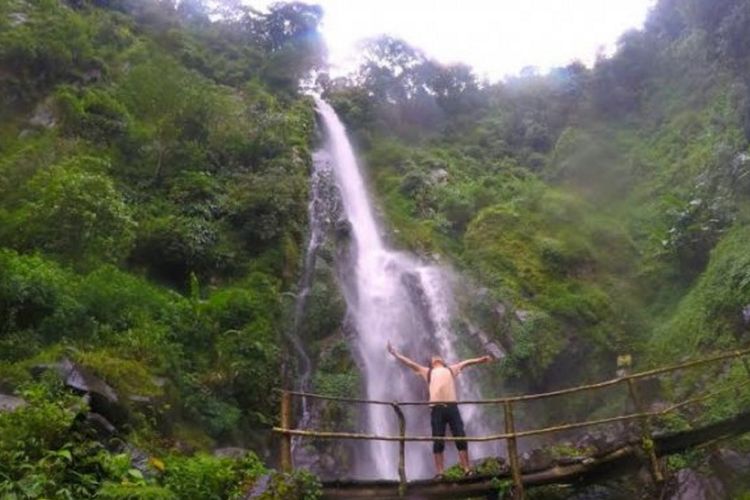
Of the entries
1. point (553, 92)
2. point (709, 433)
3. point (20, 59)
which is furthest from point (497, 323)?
point (553, 92)

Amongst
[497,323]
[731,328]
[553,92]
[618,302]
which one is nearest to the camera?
[731,328]

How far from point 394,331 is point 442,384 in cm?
887

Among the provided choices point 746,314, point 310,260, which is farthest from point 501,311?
point 746,314

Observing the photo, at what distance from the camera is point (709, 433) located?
9.51m

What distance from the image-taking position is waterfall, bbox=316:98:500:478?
15.0 m

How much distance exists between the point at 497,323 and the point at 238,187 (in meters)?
7.77

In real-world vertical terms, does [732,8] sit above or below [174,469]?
above

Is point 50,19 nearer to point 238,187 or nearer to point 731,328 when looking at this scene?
point 238,187

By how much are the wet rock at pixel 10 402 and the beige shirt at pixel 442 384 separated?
501 centimetres

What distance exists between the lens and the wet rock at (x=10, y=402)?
27.0 feet

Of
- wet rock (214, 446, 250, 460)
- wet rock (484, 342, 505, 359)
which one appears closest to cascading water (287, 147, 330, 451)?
wet rock (214, 446, 250, 460)

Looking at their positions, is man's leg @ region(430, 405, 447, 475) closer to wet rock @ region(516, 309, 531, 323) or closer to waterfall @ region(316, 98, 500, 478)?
waterfall @ region(316, 98, 500, 478)

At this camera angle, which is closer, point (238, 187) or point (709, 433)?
point (709, 433)

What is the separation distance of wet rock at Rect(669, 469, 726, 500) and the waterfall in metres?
5.20
